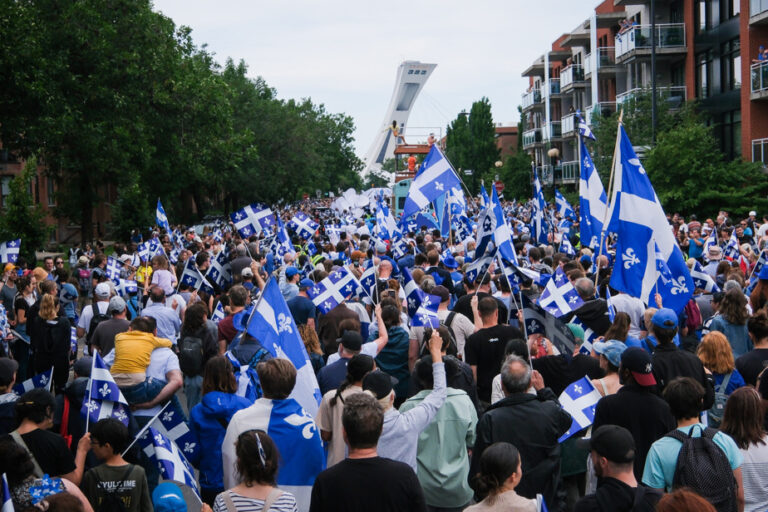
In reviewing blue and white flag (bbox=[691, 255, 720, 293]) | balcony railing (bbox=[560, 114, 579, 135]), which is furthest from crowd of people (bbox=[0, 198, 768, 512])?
balcony railing (bbox=[560, 114, 579, 135])

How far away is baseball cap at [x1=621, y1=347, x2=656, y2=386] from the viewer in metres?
5.63

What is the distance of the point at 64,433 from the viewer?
6.59 meters

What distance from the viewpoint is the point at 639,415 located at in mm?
5656

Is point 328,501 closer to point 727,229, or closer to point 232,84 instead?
point 727,229

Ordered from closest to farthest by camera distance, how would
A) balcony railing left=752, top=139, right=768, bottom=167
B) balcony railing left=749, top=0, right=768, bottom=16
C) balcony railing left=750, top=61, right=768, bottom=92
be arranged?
balcony railing left=749, top=0, right=768, bottom=16
balcony railing left=750, top=61, right=768, bottom=92
balcony railing left=752, top=139, right=768, bottom=167

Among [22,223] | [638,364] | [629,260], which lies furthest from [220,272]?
[22,223]

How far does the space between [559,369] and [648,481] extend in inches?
99.1

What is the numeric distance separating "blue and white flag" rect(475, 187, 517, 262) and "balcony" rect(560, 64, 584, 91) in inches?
1824

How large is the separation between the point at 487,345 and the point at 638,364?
90.7 inches

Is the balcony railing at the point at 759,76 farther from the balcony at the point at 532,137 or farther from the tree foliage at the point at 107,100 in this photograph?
the balcony at the point at 532,137

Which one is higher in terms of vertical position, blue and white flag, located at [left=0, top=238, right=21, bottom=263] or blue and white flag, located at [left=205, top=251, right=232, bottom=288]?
blue and white flag, located at [left=0, top=238, right=21, bottom=263]

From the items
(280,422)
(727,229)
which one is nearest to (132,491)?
(280,422)

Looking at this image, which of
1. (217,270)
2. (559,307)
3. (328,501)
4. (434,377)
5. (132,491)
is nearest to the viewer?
Answer: (328,501)

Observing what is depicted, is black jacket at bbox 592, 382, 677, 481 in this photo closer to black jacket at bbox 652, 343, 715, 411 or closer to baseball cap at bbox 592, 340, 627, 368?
baseball cap at bbox 592, 340, 627, 368
